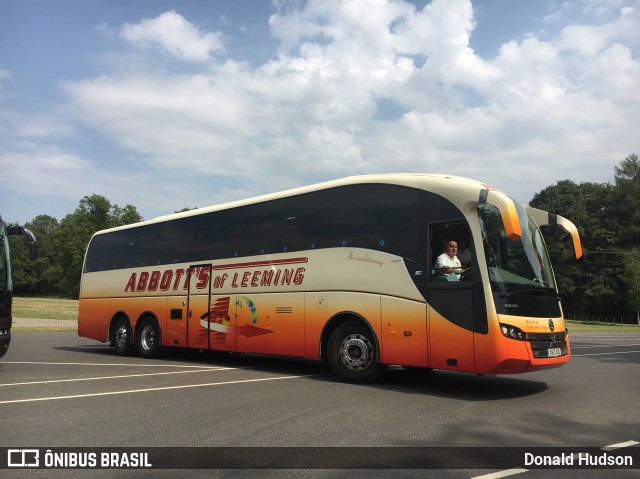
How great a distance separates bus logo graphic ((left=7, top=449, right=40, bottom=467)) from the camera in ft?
15.9

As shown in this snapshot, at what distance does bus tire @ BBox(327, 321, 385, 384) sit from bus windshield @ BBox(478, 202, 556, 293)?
93.1 inches

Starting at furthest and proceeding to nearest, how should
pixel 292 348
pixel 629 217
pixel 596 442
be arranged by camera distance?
1. pixel 629 217
2. pixel 292 348
3. pixel 596 442

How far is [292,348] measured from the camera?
10742mm

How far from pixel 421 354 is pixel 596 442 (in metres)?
3.24

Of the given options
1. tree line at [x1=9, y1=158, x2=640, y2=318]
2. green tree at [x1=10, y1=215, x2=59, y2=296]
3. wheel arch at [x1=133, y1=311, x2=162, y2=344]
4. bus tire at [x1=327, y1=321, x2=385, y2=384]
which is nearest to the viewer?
bus tire at [x1=327, y1=321, x2=385, y2=384]

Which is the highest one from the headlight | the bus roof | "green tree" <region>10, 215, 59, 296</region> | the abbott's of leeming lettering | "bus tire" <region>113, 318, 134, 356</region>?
"green tree" <region>10, 215, 59, 296</region>

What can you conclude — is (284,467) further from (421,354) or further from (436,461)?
(421,354)

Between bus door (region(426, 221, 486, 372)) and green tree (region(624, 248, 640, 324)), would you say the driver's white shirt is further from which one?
green tree (region(624, 248, 640, 324))

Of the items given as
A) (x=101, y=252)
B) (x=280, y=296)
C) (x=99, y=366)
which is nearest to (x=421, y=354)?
(x=280, y=296)

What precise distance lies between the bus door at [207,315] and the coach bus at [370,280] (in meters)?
0.03

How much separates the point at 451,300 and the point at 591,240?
65.1m

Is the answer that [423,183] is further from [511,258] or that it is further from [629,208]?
[629,208]

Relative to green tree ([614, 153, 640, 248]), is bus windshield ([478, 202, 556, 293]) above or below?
below

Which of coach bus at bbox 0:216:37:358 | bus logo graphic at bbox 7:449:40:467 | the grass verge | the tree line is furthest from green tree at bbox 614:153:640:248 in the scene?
bus logo graphic at bbox 7:449:40:467
